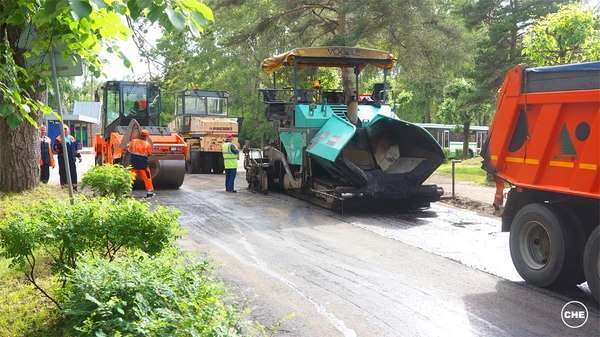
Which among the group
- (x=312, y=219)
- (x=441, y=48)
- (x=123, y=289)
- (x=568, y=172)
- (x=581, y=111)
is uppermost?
(x=441, y=48)

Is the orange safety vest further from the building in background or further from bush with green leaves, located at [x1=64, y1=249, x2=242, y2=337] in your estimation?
the building in background

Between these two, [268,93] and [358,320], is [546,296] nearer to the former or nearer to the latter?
[358,320]

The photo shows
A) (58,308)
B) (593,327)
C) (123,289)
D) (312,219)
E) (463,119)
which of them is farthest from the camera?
(463,119)

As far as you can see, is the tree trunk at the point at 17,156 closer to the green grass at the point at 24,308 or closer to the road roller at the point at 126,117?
the green grass at the point at 24,308

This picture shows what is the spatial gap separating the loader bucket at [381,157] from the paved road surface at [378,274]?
482mm

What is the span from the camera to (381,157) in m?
12.6

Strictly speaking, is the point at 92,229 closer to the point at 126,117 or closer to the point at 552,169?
the point at 552,169

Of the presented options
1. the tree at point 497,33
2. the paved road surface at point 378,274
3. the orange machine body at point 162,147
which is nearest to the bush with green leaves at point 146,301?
the paved road surface at point 378,274

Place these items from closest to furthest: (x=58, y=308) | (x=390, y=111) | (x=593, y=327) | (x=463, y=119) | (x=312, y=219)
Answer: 1. (x=58, y=308)
2. (x=593, y=327)
3. (x=312, y=219)
4. (x=390, y=111)
5. (x=463, y=119)

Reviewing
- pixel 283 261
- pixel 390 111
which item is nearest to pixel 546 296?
→ pixel 283 261

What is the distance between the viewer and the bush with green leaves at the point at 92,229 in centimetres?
483

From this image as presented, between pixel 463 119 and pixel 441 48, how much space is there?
42.9 feet

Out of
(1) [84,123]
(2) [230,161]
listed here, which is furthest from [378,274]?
(1) [84,123]

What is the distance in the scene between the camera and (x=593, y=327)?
523 centimetres
